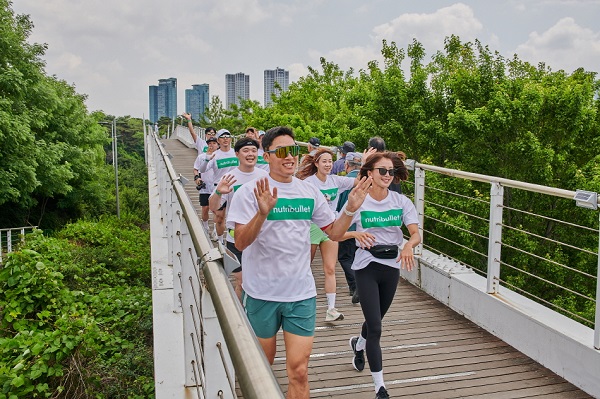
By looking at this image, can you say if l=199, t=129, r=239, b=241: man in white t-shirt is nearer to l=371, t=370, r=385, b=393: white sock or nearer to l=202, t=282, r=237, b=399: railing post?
l=371, t=370, r=385, b=393: white sock

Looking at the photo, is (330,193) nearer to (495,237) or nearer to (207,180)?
→ (495,237)

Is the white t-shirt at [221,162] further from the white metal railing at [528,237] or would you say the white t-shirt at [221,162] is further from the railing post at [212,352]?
the white metal railing at [528,237]

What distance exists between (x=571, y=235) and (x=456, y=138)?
5.17m

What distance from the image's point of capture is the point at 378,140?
21.2ft

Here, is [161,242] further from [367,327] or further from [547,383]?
[547,383]

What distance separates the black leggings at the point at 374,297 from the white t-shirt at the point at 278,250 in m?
1.10

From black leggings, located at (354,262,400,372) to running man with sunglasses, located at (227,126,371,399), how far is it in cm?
106

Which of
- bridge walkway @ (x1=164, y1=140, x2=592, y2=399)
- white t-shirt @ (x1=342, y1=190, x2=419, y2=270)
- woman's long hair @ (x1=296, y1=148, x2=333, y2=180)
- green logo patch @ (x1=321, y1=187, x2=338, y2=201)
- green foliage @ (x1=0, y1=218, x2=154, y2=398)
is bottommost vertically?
green foliage @ (x1=0, y1=218, x2=154, y2=398)

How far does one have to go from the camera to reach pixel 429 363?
5.48m

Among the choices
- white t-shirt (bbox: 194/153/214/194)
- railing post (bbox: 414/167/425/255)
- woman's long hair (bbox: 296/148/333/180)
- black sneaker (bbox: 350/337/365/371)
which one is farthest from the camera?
white t-shirt (bbox: 194/153/214/194)

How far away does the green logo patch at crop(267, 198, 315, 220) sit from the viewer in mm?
3672

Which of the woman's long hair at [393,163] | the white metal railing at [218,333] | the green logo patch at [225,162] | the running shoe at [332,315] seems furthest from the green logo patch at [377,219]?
the green logo patch at [225,162]

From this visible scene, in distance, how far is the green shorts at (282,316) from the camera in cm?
A: 362

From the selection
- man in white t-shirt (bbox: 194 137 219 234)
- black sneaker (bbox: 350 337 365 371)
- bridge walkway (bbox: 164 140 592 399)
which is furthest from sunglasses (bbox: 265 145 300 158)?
man in white t-shirt (bbox: 194 137 219 234)
